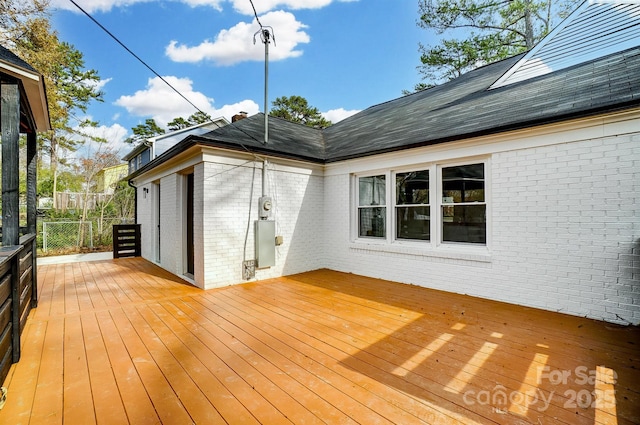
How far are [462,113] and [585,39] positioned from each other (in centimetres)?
275

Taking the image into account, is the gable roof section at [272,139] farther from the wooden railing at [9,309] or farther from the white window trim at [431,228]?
the wooden railing at [9,309]

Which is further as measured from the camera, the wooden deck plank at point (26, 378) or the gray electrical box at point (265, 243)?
the gray electrical box at point (265, 243)

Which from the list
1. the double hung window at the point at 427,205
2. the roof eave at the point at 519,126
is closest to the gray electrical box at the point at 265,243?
the double hung window at the point at 427,205

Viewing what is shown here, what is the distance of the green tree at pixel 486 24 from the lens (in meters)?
13.4

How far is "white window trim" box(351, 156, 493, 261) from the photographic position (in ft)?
15.5

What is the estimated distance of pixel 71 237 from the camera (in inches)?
412

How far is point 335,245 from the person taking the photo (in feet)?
23.1

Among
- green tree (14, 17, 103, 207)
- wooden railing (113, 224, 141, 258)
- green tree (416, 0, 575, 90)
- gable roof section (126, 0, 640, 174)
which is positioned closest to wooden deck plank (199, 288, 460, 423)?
gable roof section (126, 0, 640, 174)

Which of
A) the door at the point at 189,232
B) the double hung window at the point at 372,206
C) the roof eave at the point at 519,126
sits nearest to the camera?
the roof eave at the point at 519,126

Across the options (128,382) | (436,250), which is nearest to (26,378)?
(128,382)

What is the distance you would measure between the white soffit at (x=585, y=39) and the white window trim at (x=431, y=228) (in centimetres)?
274

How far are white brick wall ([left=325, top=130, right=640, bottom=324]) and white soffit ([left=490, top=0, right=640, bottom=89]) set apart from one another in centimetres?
269

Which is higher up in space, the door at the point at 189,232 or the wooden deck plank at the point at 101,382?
the door at the point at 189,232

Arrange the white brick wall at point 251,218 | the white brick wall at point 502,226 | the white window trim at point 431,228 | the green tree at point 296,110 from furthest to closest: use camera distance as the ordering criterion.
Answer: the green tree at point 296,110, the white brick wall at point 251,218, the white window trim at point 431,228, the white brick wall at point 502,226
